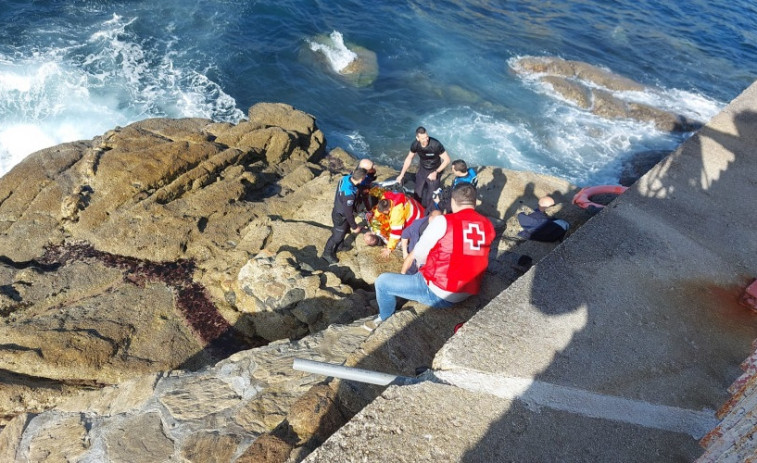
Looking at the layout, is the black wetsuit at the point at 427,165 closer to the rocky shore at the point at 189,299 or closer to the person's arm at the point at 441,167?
the person's arm at the point at 441,167

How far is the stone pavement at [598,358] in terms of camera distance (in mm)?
3322

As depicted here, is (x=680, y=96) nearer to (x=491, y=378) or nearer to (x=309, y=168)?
(x=309, y=168)

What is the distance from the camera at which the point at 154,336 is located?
21.1 feet

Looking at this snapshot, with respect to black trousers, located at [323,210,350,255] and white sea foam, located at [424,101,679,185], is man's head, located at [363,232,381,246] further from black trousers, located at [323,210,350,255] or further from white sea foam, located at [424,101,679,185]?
white sea foam, located at [424,101,679,185]


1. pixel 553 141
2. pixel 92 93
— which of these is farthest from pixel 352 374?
pixel 92 93

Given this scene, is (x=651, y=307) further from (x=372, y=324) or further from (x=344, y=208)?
(x=344, y=208)

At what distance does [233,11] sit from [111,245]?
17323 mm

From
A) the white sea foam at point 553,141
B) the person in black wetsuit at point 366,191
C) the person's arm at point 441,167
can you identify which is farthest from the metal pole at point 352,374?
the white sea foam at point 553,141

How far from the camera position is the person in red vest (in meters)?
4.62

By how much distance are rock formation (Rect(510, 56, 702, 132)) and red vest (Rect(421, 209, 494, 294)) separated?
1701cm

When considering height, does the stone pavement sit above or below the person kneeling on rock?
above

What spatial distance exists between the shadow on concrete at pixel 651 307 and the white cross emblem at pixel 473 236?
0.62 m

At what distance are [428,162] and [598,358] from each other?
514 centimetres

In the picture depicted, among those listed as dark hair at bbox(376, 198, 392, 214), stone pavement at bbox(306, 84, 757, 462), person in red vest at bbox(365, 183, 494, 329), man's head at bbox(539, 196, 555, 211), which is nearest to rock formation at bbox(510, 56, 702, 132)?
man's head at bbox(539, 196, 555, 211)
